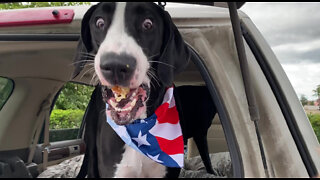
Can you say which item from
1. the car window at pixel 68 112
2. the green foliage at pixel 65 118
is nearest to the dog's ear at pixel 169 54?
the car window at pixel 68 112

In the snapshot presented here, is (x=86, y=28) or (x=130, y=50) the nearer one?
(x=130, y=50)

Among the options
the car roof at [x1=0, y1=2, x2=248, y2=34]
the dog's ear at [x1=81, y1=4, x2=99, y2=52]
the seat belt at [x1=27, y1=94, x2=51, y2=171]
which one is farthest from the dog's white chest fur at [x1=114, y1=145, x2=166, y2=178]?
the seat belt at [x1=27, y1=94, x2=51, y2=171]

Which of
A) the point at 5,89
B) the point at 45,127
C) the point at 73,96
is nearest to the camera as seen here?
the point at 5,89

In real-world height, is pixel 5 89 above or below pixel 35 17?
below

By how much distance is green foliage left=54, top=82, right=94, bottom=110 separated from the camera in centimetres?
426

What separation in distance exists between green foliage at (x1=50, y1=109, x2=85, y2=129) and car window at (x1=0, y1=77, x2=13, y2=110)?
1.91ft

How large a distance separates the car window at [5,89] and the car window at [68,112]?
0.52 meters

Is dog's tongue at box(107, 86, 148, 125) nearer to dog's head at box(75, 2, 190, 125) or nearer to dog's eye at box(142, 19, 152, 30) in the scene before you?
dog's head at box(75, 2, 190, 125)

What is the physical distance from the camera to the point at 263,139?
5.77 feet

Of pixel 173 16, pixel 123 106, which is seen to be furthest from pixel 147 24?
pixel 123 106

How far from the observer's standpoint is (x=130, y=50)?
1966 millimetres

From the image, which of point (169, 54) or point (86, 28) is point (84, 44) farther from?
point (169, 54)

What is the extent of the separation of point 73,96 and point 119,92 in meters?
2.40

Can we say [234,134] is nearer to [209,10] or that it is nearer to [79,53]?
[209,10]
